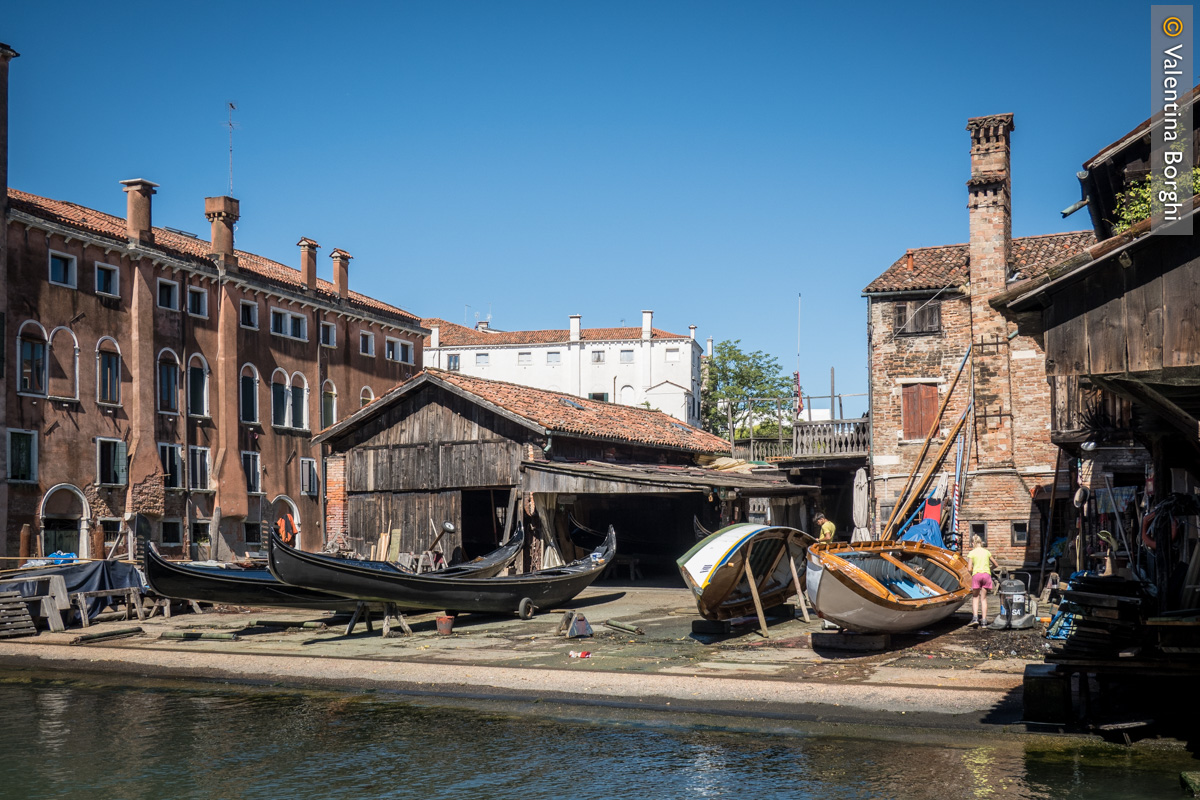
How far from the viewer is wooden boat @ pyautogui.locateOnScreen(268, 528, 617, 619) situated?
17.1 metres

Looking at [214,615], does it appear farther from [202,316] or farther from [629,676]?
[202,316]

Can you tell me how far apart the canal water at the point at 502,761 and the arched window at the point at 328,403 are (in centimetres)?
2769

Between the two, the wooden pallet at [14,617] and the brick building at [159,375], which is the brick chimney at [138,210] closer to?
the brick building at [159,375]

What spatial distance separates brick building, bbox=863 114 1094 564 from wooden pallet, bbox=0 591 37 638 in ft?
64.6

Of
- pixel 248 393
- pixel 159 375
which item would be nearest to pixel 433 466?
pixel 159 375

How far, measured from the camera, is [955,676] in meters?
12.7

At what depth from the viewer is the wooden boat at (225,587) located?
63.7 ft

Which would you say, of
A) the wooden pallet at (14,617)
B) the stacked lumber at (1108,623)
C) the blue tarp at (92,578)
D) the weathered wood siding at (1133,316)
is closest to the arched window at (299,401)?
the blue tarp at (92,578)

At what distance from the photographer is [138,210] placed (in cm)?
3262

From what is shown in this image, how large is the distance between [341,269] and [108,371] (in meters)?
12.8

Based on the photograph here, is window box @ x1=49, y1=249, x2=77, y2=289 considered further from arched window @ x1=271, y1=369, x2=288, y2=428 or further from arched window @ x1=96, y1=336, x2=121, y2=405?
arched window @ x1=271, y1=369, x2=288, y2=428

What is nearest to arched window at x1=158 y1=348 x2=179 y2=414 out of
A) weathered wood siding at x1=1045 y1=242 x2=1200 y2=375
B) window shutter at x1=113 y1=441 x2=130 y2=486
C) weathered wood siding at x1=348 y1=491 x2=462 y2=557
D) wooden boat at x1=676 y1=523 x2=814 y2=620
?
window shutter at x1=113 y1=441 x2=130 y2=486

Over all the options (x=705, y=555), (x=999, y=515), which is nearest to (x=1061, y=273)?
(x=705, y=555)

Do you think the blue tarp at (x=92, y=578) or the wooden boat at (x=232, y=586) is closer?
the wooden boat at (x=232, y=586)
